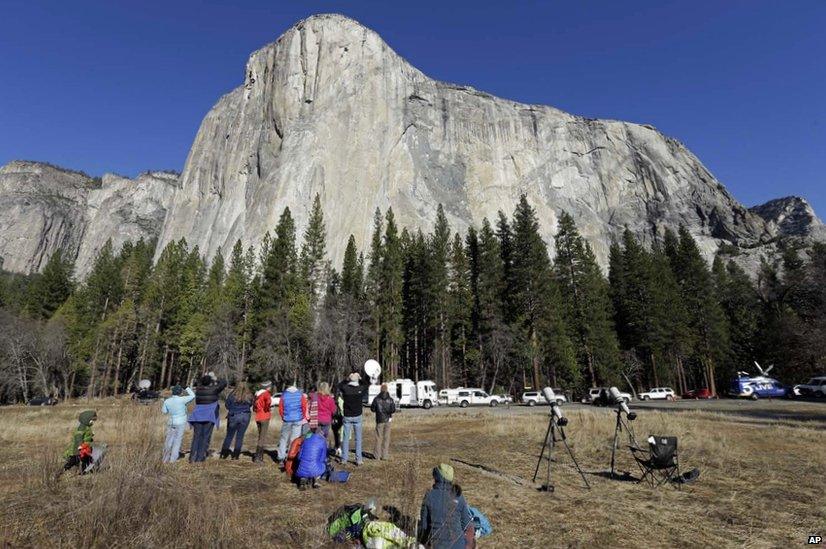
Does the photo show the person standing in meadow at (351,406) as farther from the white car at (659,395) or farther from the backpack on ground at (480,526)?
the white car at (659,395)

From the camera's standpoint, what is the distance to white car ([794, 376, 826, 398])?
34.1 meters

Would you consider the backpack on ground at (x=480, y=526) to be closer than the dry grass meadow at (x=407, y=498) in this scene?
No

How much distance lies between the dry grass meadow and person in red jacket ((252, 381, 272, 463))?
330mm

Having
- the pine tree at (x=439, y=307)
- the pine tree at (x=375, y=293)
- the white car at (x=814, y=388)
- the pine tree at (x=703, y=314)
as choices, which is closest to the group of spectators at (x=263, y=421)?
the pine tree at (x=375, y=293)

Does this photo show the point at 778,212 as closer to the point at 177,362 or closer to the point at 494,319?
the point at 494,319

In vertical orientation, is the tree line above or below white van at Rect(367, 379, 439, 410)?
above

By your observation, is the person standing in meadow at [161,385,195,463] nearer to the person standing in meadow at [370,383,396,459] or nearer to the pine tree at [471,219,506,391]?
the person standing in meadow at [370,383,396,459]

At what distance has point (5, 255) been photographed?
446ft

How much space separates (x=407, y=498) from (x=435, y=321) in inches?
1679

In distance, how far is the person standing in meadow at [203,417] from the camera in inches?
341

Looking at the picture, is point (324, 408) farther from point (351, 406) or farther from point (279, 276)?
point (279, 276)

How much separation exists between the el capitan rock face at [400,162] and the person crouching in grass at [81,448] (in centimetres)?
5647

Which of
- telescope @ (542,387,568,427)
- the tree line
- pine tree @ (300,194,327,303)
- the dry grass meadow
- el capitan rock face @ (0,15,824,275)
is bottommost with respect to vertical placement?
the dry grass meadow

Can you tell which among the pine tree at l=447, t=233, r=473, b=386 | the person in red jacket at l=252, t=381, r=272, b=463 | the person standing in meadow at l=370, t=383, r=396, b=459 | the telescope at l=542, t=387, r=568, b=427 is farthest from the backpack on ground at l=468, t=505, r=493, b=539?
the pine tree at l=447, t=233, r=473, b=386
